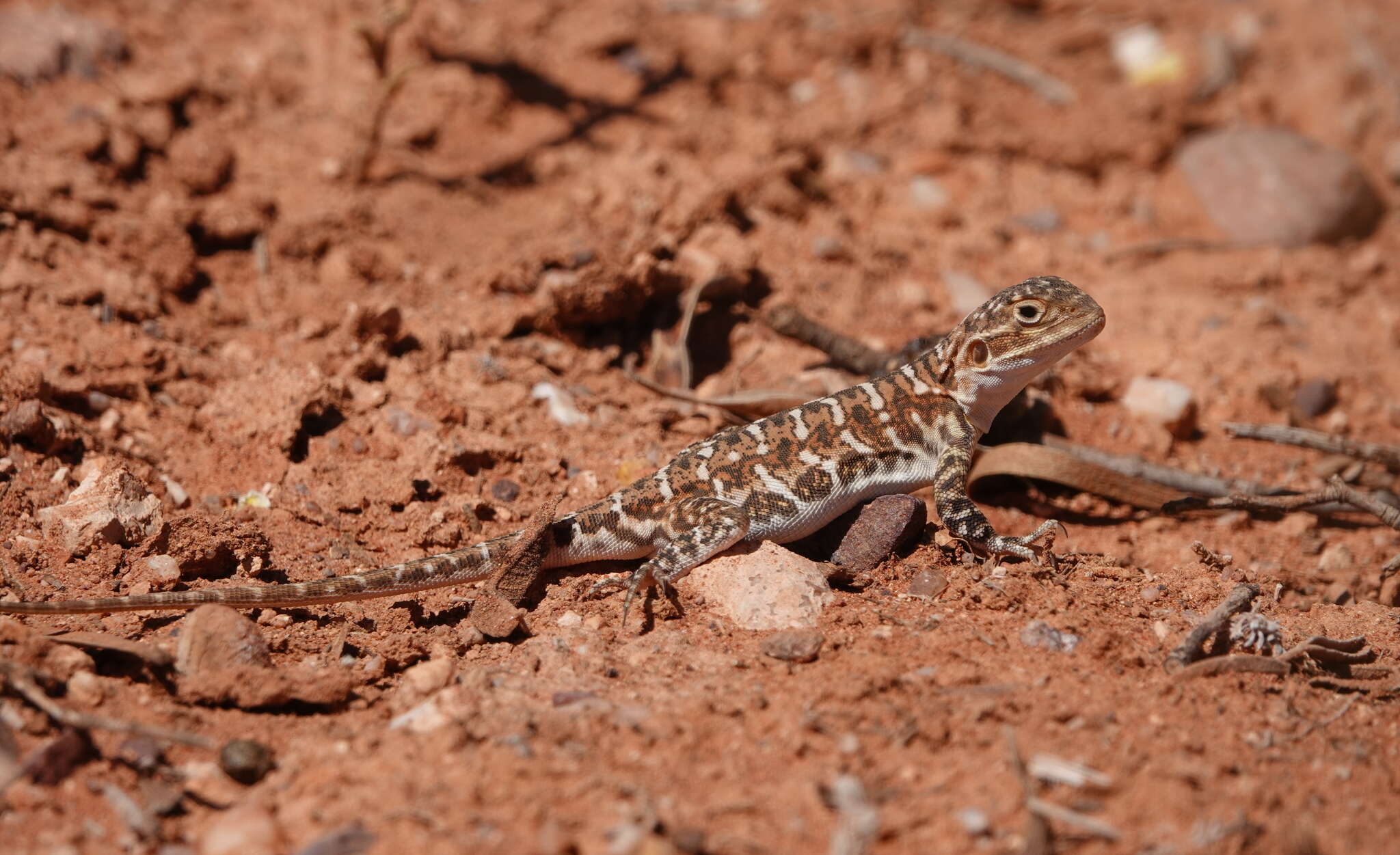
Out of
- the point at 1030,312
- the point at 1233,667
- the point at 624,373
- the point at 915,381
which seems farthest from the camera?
the point at 624,373

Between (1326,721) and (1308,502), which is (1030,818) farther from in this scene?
(1308,502)

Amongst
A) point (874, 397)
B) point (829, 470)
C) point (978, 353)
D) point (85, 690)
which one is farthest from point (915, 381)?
point (85, 690)

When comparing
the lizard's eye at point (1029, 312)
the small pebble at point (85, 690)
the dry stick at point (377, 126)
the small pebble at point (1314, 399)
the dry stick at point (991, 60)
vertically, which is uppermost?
the dry stick at point (377, 126)

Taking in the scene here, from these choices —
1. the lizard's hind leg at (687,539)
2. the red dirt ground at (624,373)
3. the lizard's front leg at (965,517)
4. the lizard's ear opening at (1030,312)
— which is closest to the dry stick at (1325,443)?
the red dirt ground at (624,373)

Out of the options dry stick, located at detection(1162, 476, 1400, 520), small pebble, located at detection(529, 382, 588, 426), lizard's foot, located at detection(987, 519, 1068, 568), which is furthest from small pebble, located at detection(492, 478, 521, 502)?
dry stick, located at detection(1162, 476, 1400, 520)

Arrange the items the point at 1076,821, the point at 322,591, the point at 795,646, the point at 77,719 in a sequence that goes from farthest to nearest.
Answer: the point at 322,591
the point at 795,646
the point at 77,719
the point at 1076,821

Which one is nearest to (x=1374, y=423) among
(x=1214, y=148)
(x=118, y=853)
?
(x=1214, y=148)

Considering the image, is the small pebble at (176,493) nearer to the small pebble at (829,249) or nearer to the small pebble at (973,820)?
the small pebble at (973,820)
